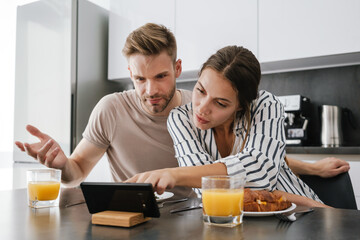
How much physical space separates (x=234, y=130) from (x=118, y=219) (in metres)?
0.73

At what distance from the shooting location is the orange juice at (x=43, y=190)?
0.95 m

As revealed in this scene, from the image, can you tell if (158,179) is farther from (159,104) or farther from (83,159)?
(83,159)

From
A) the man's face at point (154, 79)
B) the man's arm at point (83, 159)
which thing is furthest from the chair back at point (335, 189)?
the man's arm at point (83, 159)

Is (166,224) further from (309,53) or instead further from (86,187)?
(309,53)

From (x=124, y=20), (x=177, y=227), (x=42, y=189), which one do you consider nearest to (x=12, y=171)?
(x=124, y=20)

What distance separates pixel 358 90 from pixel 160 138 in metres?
1.94

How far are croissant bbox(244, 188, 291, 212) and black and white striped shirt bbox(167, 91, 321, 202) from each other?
0.78 feet

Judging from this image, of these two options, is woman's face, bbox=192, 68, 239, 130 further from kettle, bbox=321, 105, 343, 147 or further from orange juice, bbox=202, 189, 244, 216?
kettle, bbox=321, 105, 343, 147

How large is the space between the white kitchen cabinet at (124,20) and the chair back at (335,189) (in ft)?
7.46

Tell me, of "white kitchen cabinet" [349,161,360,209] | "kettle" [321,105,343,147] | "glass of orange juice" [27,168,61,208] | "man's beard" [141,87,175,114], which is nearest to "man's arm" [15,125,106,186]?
"glass of orange juice" [27,168,61,208]

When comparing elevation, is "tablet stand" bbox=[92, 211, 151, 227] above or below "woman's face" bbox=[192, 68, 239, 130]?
below

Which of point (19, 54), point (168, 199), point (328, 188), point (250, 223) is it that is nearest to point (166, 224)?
point (250, 223)

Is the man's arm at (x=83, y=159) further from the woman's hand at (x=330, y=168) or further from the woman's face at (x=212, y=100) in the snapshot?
the woman's hand at (x=330, y=168)

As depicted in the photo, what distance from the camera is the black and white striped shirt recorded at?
1102 mm
